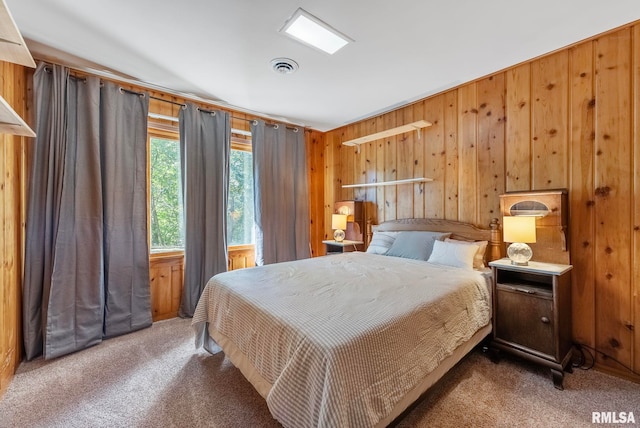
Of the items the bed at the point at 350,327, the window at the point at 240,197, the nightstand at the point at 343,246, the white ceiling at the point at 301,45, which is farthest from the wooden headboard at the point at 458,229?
the window at the point at 240,197

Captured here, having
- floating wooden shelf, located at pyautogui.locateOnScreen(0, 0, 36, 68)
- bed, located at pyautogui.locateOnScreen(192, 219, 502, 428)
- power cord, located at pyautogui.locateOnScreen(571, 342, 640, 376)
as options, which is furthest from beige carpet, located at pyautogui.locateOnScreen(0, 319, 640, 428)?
floating wooden shelf, located at pyautogui.locateOnScreen(0, 0, 36, 68)

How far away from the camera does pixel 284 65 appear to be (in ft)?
7.90

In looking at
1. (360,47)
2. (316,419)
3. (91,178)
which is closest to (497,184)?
(360,47)

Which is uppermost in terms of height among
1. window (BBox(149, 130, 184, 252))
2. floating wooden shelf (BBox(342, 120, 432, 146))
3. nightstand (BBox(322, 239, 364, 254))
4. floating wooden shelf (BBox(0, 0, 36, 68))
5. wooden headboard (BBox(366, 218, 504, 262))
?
floating wooden shelf (BBox(342, 120, 432, 146))

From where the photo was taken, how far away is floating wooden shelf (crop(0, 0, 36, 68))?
3.51 ft

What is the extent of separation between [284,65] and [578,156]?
2.53m

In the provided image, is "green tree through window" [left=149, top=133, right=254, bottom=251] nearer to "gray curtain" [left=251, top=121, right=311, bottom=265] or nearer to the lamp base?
"gray curtain" [left=251, top=121, right=311, bottom=265]

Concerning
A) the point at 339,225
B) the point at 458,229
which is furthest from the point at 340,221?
the point at 458,229

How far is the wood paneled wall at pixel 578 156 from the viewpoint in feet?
6.44

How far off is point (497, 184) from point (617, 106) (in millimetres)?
932

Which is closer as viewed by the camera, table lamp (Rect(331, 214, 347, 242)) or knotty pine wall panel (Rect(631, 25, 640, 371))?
knotty pine wall panel (Rect(631, 25, 640, 371))

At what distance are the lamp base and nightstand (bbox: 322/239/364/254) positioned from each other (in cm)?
191

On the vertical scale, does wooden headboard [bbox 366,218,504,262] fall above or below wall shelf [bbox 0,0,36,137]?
below

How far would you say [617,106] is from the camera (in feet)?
6.55
